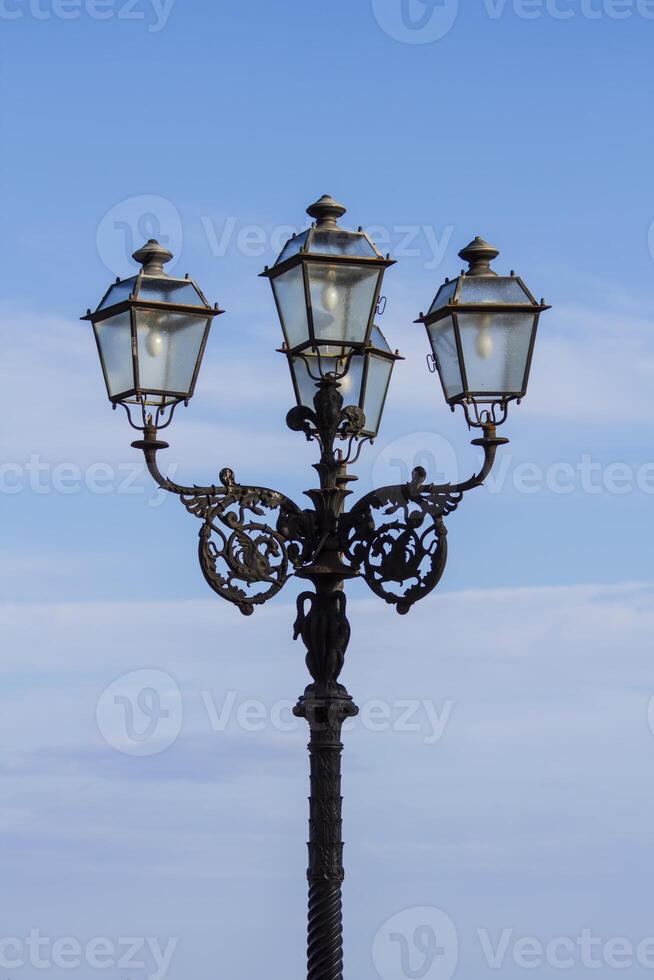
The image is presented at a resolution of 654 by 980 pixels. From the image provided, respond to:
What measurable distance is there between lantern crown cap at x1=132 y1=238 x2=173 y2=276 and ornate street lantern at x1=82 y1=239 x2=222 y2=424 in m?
0.05

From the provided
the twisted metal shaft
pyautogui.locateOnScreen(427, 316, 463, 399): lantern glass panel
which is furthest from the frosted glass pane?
the twisted metal shaft

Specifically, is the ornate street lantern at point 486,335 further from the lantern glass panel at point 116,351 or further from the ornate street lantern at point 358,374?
the lantern glass panel at point 116,351

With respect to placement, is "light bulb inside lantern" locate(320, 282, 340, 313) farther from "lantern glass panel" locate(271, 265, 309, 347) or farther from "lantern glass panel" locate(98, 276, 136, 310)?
"lantern glass panel" locate(98, 276, 136, 310)

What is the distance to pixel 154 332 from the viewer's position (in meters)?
11.5

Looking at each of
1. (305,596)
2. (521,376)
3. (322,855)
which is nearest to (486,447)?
(521,376)

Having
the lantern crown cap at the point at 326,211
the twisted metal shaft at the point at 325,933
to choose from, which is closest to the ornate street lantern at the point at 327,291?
the lantern crown cap at the point at 326,211

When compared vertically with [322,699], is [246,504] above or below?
above

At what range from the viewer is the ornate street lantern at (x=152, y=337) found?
37.8ft

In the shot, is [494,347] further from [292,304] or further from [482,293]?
[292,304]

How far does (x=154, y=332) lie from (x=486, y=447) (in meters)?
1.69

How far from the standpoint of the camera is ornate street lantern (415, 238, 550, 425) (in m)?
11.6

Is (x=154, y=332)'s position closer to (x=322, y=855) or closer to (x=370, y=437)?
(x=370, y=437)

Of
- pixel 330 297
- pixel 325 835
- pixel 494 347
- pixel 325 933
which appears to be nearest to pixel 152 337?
pixel 330 297

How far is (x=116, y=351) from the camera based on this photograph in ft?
38.1
